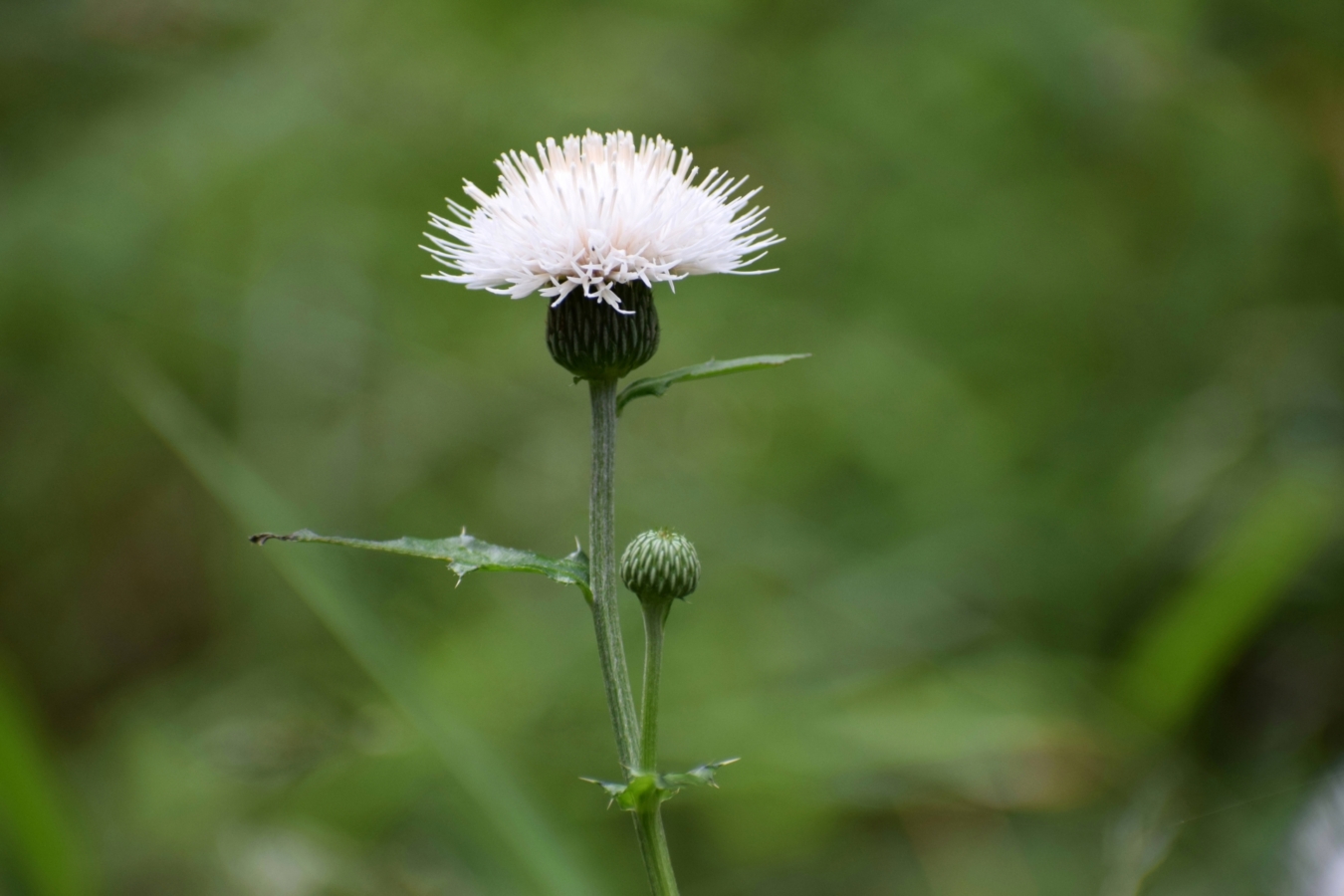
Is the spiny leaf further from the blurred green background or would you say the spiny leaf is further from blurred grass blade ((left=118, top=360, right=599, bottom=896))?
the blurred green background

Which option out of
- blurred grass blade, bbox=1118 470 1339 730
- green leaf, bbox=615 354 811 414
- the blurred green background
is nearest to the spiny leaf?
green leaf, bbox=615 354 811 414

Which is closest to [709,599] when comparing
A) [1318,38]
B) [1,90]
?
[1318,38]

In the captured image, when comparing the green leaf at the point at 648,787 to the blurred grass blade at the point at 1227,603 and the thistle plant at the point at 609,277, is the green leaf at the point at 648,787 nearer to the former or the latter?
the thistle plant at the point at 609,277

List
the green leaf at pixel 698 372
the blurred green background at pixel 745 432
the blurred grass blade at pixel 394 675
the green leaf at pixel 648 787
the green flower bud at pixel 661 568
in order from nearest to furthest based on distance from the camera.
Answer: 1. the green leaf at pixel 648 787
2. the green leaf at pixel 698 372
3. the green flower bud at pixel 661 568
4. the blurred grass blade at pixel 394 675
5. the blurred green background at pixel 745 432

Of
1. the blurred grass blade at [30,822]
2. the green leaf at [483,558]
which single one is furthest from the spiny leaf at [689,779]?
the blurred grass blade at [30,822]

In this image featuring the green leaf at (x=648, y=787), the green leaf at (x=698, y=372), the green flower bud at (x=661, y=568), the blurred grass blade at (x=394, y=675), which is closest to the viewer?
the green leaf at (x=648, y=787)

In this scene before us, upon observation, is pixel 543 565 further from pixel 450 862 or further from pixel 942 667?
pixel 942 667

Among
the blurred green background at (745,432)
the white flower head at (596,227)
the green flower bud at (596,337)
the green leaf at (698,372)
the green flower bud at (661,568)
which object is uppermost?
the blurred green background at (745,432)
